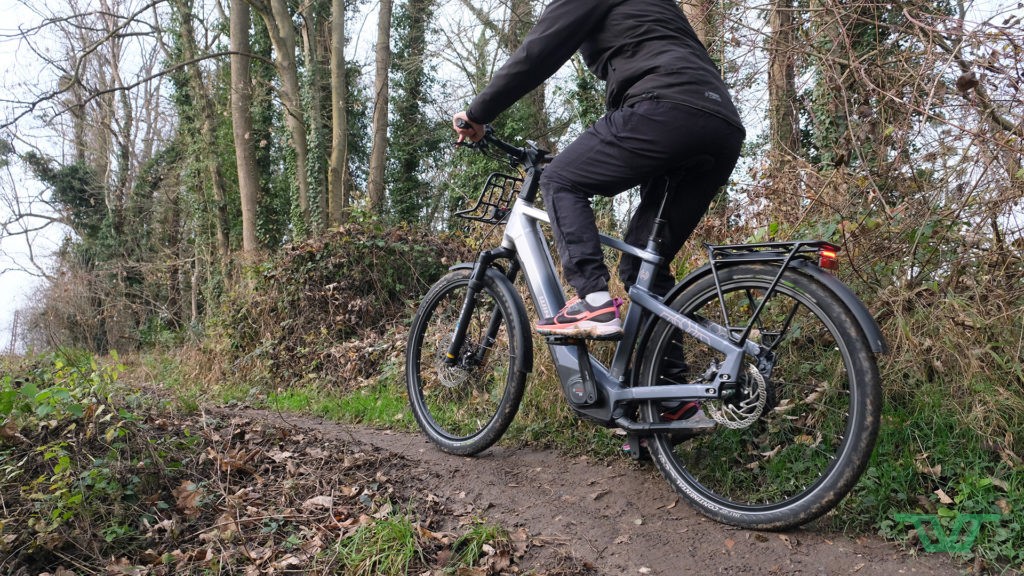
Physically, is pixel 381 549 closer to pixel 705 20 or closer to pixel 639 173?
pixel 639 173

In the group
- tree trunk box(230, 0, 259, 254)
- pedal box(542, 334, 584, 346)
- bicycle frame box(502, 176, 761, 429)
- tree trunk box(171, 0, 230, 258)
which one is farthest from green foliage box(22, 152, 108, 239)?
pedal box(542, 334, 584, 346)

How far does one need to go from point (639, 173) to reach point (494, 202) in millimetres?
1158

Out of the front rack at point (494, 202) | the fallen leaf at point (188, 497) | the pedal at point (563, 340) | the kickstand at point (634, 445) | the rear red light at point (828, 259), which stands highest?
the front rack at point (494, 202)

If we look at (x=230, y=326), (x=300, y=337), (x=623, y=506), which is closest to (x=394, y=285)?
(x=300, y=337)

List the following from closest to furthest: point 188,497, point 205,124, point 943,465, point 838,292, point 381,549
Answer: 1. point 838,292
2. point 381,549
3. point 943,465
4. point 188,497
5. point 205,124

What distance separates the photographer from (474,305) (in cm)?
386

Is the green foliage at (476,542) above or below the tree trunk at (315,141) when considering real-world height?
below

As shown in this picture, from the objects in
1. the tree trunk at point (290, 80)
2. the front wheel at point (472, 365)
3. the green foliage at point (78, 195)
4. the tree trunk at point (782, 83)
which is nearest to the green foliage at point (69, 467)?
the front wheel at point (472, 365)

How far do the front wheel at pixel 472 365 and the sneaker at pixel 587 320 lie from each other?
0.45m

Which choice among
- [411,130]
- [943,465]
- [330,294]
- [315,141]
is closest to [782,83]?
[943,465]

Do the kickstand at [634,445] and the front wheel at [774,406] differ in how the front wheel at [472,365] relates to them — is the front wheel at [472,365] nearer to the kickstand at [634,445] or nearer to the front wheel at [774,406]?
the kickstand at [634,445]

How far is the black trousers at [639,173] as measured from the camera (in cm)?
275

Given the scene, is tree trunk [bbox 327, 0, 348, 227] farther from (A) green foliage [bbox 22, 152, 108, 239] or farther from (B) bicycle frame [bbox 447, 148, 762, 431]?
(A) green foliage [bbox 22, 152, 108, 239]

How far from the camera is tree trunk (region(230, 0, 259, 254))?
1404 centimetres
